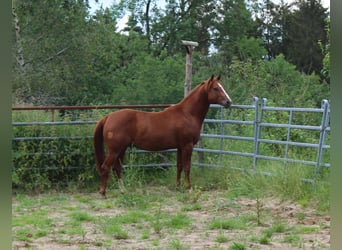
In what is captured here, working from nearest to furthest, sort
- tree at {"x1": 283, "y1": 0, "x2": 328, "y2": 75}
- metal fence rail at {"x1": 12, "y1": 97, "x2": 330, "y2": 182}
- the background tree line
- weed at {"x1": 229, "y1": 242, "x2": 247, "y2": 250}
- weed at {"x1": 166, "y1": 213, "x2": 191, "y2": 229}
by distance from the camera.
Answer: weed at {"x1": 229, "y1": 242, "x2": 247, "y2": 250}, weed at {"x1": 166, "y1": 213, "x2": 191, "y2": 229}, metal fence rail at {"x1": 12, "y1": 97, "x2": 330, "y2": 182}, the background tree line, tree at {"x1": 283, "y1": 0, "x2": 328, "y2": 75}

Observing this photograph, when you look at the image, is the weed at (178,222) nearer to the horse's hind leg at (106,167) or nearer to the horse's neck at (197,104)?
the horse's hind leg at (106,167)

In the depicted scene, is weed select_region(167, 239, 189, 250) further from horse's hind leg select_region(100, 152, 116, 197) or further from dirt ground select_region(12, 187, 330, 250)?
horse's hind leg select_region(100, 152, 116, 197)

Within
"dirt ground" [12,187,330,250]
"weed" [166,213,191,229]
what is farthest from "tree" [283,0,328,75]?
"weed" [166,213,191,229]

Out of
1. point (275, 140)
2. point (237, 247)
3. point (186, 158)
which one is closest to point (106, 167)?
point (186, 158)

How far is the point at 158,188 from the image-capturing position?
18.7 feet

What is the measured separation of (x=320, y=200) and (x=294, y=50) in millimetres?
15320

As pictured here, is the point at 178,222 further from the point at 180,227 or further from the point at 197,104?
the point at 197,104

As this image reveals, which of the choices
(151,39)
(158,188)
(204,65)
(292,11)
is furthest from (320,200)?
(292,11)

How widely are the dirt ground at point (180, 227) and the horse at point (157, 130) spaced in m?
0.40

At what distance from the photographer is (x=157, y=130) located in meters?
5.44

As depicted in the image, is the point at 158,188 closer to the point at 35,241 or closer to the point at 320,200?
the point at 320,200

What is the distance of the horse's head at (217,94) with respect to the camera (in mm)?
5492

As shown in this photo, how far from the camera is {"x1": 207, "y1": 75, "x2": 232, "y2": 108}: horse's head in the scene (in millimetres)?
5492

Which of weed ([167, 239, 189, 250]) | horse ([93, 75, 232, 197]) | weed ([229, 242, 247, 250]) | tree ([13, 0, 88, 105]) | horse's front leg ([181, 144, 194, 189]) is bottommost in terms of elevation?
weed ([167, 239, 189, 250])
